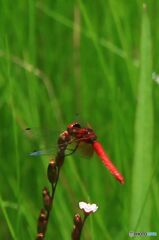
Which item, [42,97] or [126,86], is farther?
[42,97]

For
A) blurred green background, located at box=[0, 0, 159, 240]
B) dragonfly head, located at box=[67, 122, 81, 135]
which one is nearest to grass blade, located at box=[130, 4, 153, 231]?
blurred green background, located at box=[0, 0, 159, 240]

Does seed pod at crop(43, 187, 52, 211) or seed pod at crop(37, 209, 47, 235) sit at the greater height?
seed pod at crop(43, 187, 52, 211)

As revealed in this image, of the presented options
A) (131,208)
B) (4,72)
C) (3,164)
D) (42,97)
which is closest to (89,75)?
(42,97)

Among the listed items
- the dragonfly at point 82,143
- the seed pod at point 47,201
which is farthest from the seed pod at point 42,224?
the dragonfly at point 82,143

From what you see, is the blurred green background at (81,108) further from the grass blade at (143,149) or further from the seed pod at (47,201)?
the seed pod at (47,201)

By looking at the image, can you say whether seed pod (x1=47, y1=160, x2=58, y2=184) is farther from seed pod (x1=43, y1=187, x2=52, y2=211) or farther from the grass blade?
the grass blade

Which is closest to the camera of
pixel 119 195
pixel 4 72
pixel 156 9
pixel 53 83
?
pixel 4 72

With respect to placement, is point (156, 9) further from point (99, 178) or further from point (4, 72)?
point (4, 72)

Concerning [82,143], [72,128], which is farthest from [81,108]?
[72,128]

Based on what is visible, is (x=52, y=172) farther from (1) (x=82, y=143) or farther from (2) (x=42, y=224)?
(1) (x=82, y=143)
